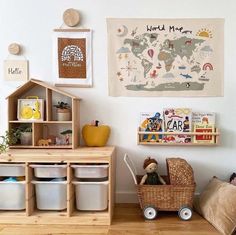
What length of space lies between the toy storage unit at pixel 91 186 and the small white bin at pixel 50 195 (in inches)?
3.6

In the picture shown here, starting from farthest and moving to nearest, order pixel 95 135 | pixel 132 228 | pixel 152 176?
1. pixel 95 135
2. pixel 152 176
3. pixel 132 228

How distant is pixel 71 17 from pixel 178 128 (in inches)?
44.9

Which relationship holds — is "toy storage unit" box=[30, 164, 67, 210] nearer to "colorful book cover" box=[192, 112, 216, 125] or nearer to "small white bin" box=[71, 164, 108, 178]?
"small white bin" box=[71, 164, 108, 178]

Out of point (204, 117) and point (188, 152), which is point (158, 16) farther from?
point (188, 152)

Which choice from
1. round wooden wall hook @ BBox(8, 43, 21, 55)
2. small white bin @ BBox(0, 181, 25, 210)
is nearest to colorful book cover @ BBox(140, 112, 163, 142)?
small white bin @ BBox(0, 181, 25, 210)

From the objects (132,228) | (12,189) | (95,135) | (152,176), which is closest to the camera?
(132,228)

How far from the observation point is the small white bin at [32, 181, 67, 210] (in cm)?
187

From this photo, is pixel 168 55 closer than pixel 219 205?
No

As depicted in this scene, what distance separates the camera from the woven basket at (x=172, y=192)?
192 cm

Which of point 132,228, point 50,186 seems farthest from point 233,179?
point 50,186

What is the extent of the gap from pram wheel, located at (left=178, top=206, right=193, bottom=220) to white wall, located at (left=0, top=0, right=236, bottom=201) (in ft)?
1.18

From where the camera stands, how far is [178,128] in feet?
7.08

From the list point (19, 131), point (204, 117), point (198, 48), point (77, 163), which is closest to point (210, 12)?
point (198, 48)

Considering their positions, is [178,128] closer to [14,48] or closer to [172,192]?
[172,192]
